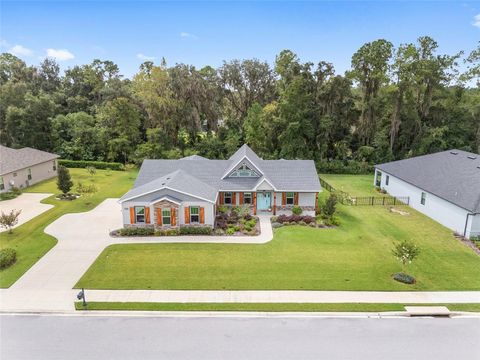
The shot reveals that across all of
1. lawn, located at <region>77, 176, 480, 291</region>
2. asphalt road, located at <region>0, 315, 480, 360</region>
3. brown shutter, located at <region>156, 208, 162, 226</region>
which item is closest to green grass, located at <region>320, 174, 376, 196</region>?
lawn, located at <region>77, 176, 480, 291</region>

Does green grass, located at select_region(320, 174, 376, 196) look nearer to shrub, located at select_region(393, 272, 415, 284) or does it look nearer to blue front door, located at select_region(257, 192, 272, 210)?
blue front door, located at select_region(257, 192, 272, 210)

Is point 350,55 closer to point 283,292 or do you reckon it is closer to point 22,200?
point 283,292

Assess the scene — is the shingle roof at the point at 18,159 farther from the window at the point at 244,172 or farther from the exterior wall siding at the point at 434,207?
the exterior wall siding at the point at 434,207

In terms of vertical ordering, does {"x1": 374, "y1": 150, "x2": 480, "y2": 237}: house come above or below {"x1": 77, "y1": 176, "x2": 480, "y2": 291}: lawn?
above

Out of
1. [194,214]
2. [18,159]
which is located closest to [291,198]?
[194,214]

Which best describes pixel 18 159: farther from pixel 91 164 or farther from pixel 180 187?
pixel 180 187

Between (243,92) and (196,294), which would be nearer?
(196,294)

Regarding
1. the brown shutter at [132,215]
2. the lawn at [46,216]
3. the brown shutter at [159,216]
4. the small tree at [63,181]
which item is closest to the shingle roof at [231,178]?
the brown shutter at [132,215]

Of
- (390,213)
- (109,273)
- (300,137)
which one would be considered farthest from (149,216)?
(300,137)
